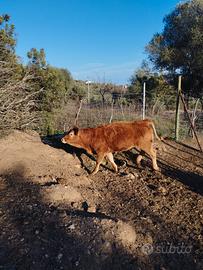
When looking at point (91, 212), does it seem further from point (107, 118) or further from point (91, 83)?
point (91, 83)

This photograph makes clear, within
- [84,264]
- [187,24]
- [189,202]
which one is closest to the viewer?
[84,264]

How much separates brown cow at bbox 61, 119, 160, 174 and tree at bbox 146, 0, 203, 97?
10481 mm

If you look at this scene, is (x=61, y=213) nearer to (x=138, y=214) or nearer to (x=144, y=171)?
(x=138, y=214)

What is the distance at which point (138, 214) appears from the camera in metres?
5.24

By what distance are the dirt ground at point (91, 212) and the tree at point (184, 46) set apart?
10.7 meters

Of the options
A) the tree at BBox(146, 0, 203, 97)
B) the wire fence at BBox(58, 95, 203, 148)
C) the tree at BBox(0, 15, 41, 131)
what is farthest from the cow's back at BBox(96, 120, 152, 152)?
the tree at BBox(146, 0, 203, 97)

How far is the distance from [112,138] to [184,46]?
1259cm

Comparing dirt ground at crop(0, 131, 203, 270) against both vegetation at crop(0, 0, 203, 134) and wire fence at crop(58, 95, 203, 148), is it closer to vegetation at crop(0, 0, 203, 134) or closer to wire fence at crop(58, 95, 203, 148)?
vegetation at crop(0, 0, 203, 134)

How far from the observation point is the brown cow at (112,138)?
7246 millimetres

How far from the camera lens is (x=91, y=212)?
510cm

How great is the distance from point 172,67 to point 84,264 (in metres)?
16.6

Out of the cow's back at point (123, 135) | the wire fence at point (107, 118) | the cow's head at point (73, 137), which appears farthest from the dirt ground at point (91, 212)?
the wire fence at point (107, 118)

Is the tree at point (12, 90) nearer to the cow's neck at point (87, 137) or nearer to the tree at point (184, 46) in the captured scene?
the cow's neck at point (87, 137)

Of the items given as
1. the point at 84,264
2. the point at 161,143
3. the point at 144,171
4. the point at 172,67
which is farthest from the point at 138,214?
the point at 172,67
